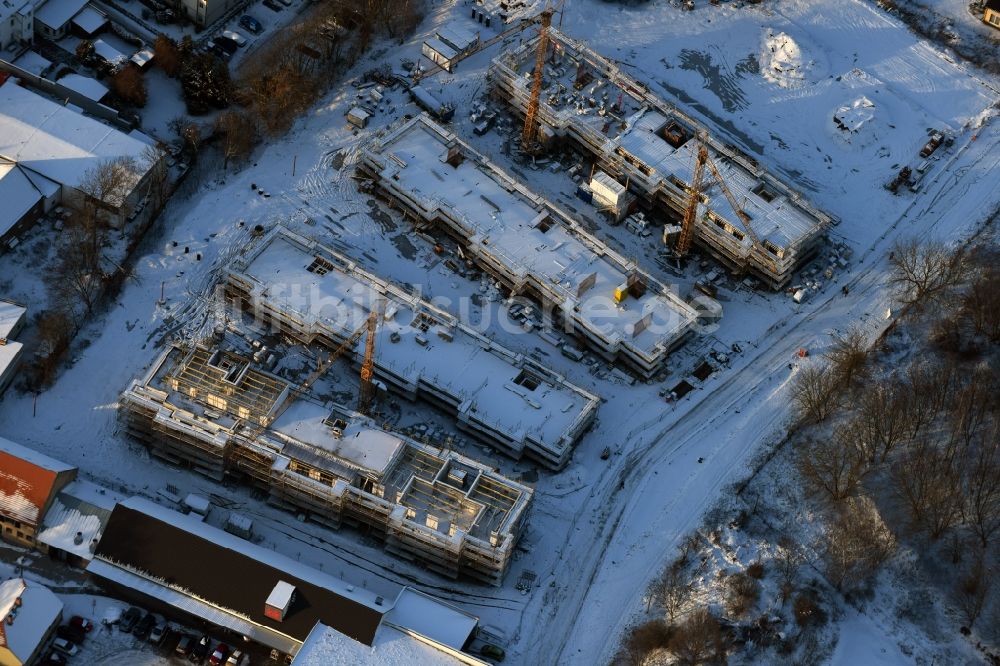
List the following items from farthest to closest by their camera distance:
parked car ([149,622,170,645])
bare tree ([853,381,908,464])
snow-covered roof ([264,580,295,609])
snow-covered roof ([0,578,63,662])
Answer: bare tree ([853,381,908,464])
parked car ([149,622,170,645])
snow-covered roof ([264,580,295,609])
snow-covered roof ([0,578,63,662])

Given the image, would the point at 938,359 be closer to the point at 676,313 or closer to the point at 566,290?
the point at 676,313

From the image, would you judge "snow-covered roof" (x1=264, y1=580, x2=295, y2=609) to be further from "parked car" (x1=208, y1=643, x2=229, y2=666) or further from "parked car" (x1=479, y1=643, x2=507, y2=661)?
"parked car" (x1=479, y1=643, x2=507, y2=661)

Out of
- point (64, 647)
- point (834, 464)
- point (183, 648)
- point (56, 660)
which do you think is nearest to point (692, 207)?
point (834, 464)

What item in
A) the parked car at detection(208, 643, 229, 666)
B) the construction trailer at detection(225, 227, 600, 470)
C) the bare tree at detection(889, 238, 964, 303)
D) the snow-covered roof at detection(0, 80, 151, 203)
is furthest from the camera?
the bare tree at detection(889, 238, 964, 303)

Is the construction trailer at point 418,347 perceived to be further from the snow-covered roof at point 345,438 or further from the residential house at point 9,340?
the residential house at point 9,340

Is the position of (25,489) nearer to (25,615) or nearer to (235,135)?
(25,615)

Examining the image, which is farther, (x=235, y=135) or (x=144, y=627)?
(x=235, y=135)

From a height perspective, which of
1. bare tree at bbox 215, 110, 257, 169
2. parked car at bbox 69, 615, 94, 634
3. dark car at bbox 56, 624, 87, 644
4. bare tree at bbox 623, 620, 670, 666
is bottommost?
dark car at bbox 56, 624, 87, 644

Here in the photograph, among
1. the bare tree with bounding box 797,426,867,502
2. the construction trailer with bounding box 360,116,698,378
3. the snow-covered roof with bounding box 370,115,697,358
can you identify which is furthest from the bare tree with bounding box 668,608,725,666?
the snow-covered roof with bounding box 370,115,697,358
